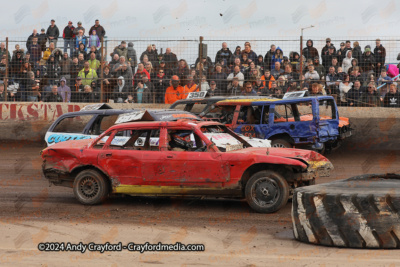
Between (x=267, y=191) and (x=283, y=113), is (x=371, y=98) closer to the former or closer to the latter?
(x=283, y=113)

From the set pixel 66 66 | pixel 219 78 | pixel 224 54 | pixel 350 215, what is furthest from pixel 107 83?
pixel 350 215

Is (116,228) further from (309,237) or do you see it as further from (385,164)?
(385,164)

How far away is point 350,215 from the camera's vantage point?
7.42 m

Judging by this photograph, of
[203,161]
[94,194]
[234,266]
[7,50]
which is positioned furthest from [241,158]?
[7,50]

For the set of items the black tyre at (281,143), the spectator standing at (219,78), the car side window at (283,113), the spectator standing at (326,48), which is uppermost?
the spectator standing at (326,48)

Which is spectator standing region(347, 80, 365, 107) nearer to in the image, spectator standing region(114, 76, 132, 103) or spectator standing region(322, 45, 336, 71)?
spectator standing region(322, 45, 336, 71)

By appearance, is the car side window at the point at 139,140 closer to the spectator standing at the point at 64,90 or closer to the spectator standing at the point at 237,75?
the spectator standing at the point at 237,75

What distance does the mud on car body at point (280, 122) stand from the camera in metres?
16.2

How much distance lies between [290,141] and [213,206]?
5828mm

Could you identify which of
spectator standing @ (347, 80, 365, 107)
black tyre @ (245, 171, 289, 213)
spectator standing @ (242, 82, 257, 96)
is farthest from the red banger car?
spectator standing @ (347, 80, 365, 107)

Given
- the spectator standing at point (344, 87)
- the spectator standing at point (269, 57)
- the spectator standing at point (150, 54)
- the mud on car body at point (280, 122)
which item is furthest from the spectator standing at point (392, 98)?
the spectator standing at point (150, 54)

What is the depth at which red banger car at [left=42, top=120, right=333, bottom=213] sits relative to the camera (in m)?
10.1

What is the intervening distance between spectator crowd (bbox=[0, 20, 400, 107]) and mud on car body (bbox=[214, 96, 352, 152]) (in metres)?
2.60

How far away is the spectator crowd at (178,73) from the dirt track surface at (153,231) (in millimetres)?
6039
